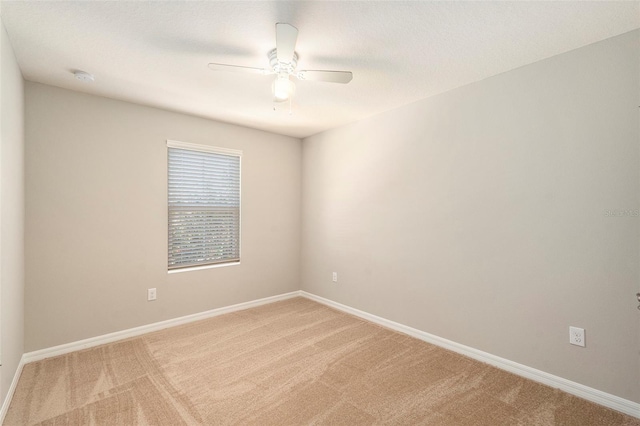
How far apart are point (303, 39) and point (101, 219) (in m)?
2.53

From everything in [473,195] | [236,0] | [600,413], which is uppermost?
[236,0]

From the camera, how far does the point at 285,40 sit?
65.7 inches

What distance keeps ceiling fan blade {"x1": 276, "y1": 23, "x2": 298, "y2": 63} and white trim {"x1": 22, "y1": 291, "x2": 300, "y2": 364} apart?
2.95 meters

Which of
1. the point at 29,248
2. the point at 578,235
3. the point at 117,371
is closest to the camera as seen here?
the point at 578,235

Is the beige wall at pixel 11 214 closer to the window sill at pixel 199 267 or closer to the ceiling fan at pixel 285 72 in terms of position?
the window sill at pixel 199 267

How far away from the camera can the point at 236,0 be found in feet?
5.16

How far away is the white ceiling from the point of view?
1.65 metres

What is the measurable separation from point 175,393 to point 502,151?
10.2ft

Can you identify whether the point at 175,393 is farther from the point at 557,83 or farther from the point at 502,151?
the point at 557,83

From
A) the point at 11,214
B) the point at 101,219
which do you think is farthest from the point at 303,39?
the point at 101,219

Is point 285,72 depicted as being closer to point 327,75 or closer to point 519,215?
point 327,75

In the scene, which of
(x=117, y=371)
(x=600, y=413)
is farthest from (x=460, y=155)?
(x=117, y=371)

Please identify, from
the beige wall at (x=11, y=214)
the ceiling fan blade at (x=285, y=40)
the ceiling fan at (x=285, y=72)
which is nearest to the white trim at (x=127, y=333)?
the beige wall at (x=11, y=214)

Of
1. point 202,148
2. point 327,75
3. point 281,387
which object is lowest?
point 281,387
